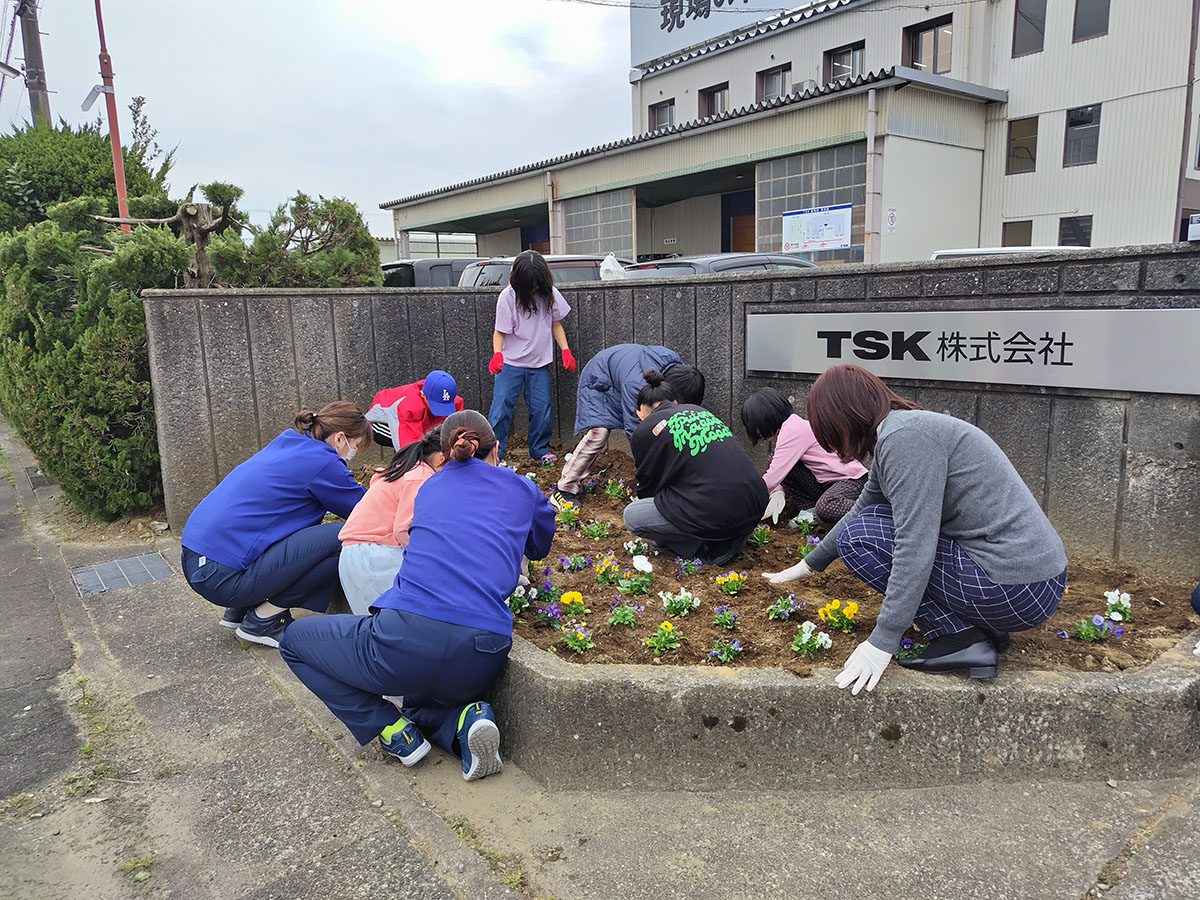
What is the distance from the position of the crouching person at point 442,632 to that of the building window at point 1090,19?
1783cm

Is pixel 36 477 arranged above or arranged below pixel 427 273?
below

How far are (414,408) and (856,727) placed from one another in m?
3.32

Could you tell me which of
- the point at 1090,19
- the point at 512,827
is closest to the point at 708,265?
the point at 512,827

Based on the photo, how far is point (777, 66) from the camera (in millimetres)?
20766

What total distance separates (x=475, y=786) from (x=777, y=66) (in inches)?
853

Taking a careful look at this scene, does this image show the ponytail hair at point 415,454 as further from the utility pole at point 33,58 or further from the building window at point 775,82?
the building window at point 775,82

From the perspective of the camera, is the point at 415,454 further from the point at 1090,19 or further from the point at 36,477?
the point at 1090,19

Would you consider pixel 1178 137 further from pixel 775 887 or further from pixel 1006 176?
pixel 775 887

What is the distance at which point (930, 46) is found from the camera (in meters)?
18.1

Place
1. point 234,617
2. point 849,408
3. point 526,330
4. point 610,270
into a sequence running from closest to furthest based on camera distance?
point 849,408 → point 234,617 → point 526,330 → point 610,270

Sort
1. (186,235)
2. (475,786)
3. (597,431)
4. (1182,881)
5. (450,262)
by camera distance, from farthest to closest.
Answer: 1. (450,262)
2. (186,235)
3. (597,431)
4. (475,786)
5. (1182,881)

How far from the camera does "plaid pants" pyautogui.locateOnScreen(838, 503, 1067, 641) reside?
2.47 metres

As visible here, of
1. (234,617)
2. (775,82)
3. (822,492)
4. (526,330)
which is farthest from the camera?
(775,82)

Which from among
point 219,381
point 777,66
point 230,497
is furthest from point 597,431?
point 777,66
